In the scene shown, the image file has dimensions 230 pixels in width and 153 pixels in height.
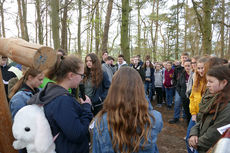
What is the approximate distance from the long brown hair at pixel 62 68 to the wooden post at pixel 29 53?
439 mm

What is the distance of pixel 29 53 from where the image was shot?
3.29ft

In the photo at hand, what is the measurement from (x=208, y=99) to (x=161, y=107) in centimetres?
496

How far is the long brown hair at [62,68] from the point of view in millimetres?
1537

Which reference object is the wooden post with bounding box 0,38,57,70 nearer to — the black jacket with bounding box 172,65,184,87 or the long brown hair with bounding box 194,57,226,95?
the long brown hair with bounding box 194,57,226,95

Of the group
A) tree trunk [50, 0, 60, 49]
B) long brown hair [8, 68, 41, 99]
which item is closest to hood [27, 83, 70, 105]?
long brown hair [8, 68, 41, 99]

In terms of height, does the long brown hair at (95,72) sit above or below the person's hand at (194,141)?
above

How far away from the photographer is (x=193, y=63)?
3.63m

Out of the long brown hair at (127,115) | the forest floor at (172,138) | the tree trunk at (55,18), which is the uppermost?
the tree trunk at (55,18)

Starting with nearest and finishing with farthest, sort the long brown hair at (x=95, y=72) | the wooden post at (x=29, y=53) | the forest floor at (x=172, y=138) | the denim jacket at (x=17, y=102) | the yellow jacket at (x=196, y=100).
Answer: the wooden post at (x=29, y=53)
the denim jacket at (x=17, y=102)
the yellow jacket at (x=196, y=100)
the long brown hair at (x=95, y=72)
the forest floor at (x=172, y=138)

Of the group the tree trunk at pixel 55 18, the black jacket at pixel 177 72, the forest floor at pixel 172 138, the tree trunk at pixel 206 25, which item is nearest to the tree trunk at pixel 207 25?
the tree trunk at pixel 206 25

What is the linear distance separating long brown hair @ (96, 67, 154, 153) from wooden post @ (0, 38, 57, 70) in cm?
57

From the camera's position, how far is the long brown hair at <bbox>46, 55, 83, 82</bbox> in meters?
1.54

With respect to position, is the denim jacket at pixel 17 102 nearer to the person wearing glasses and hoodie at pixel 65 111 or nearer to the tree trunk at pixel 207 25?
the person wearing glasses and hoodie at pixel 65 111

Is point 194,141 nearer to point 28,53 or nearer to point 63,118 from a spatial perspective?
point 63,118
